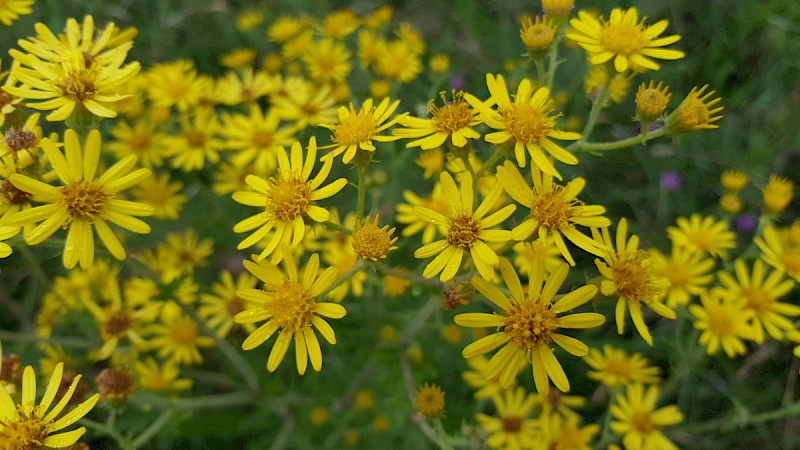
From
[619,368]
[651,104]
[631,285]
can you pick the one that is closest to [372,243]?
[631,285]

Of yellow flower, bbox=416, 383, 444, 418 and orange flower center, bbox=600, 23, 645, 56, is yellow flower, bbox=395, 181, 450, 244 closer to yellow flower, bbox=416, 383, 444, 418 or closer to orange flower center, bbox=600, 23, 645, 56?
yellow flower, bbox=416, 383, 444, 418

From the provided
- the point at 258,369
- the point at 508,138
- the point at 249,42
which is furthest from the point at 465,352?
the point at 249,42

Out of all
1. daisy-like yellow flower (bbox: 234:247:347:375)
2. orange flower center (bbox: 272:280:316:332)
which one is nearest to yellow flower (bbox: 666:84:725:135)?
daisy-like yellow flower (bbox: 234:247:347:375)

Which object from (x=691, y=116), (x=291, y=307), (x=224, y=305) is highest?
(x=224, y=305)

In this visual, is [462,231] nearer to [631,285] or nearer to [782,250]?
[631,285]

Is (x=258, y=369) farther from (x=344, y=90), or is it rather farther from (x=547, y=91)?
(x=547, y=91)

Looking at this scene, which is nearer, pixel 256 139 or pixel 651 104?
pixel 651 104

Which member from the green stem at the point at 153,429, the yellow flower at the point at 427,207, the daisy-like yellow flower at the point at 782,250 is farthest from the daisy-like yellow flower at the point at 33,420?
the daisy-like yellow flower at the point at 782,250
